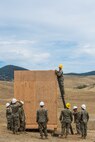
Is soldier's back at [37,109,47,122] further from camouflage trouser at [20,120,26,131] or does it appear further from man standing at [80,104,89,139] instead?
man standing at [80,104,89,139]

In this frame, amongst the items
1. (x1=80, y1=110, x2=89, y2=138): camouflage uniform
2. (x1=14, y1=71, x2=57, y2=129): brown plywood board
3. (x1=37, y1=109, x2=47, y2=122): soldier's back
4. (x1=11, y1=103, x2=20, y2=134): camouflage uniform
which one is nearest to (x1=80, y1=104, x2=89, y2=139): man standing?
(x1=80, y1=110, x2=89, y2=138): camouflage uniform

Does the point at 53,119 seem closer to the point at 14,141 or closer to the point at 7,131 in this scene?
the point at 7,131

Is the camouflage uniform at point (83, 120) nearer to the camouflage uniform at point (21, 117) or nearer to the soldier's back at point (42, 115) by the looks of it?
the soldier's back at point (42, 115)

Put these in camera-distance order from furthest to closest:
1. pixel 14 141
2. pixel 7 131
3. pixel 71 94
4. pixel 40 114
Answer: pixel 71 94, pixel 7 131, pixel 40 114, pixel 14 141

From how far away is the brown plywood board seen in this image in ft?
94.5

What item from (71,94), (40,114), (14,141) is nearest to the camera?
(14,141)

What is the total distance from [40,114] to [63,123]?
180 centimetres

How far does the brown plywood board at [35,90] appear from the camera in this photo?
94.5 feet

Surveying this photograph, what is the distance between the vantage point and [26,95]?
28.8 m

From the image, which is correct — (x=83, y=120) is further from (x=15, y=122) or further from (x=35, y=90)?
(x=15, y=122)

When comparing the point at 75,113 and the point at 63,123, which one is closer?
the point at 63,123

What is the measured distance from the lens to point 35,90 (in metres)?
28.8

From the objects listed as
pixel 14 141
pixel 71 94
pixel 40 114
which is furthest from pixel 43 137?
pixel 71 94

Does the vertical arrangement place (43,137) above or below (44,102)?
below
